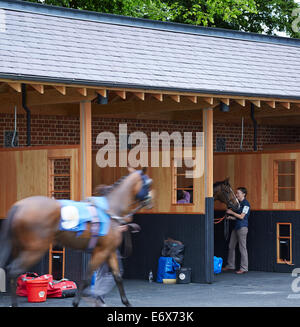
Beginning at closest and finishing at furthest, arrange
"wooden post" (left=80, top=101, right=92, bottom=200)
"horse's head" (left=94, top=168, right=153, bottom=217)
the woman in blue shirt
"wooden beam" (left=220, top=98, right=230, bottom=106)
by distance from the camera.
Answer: "horse's head" (left=94, top=168, right=153, bottom=217) < "wooden post" (left=80, top=101, right=92, bottom=200) < "wooden beam" (left=220, top=98, right=230, bottom=106) < the woman in blue shirt

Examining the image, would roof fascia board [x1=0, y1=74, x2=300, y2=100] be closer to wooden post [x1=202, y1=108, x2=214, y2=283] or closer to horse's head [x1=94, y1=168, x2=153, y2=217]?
wooden post [x1=202, y1=108, x2=214, y2=283]

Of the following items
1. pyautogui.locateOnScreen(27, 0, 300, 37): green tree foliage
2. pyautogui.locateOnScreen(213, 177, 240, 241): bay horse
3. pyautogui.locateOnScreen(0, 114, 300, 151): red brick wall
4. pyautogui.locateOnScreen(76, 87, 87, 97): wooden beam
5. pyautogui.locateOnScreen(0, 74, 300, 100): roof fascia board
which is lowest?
pyautogui.locateOnScreen(213, 177, 240, 241): bay horse

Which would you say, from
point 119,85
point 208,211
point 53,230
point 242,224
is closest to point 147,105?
point 208,211

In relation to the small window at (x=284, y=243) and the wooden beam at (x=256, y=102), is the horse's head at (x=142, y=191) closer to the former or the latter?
the wooden beam at (x=256, y=102)

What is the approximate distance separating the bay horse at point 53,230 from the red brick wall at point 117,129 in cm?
508

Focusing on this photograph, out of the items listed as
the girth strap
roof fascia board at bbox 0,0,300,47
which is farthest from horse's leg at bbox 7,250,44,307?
roof fascia board at bbox 0,0,300,47

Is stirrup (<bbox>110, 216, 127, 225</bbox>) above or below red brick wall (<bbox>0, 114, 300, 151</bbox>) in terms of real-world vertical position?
below

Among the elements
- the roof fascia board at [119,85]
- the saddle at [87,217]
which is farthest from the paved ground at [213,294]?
the roof fascia board at [119,85]

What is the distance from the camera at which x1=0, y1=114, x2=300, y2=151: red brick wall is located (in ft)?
48.2

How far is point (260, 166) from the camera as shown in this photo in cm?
1483

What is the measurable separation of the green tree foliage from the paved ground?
1310 centimetres

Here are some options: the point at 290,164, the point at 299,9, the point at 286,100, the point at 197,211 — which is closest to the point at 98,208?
the point at 197,211

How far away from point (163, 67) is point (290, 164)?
4.99m

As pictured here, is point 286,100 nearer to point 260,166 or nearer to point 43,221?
point 260,166
